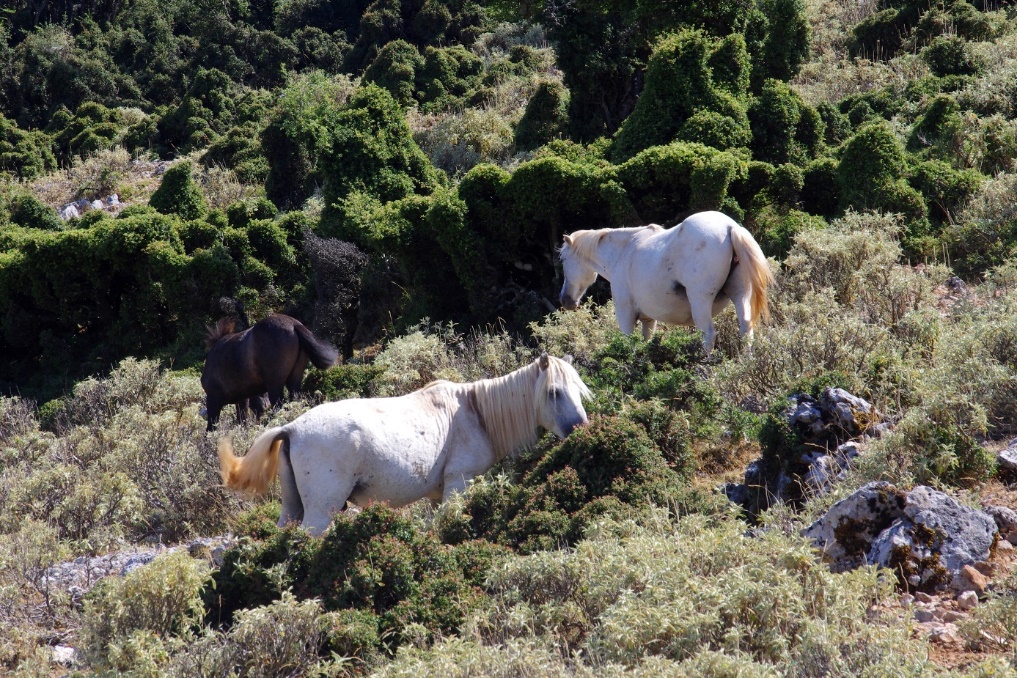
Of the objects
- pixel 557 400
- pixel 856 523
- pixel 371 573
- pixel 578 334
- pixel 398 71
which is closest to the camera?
pixel 856 523

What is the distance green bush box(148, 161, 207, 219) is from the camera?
1964 cm

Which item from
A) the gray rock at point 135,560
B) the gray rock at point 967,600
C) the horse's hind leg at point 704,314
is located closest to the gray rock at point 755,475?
the gray rock at point 967,600

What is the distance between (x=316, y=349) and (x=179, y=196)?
1162cm

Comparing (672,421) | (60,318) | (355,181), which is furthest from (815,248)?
(60,318)

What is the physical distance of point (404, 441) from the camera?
632cm

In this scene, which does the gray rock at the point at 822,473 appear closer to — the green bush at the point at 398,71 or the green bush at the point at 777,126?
the green bush at the point at 777,126

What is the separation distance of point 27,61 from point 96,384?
105 ft

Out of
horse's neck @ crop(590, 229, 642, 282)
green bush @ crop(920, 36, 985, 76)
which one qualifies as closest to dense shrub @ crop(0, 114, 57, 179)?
Answer: horse's neck @ crop(590, 229, 642, 282)

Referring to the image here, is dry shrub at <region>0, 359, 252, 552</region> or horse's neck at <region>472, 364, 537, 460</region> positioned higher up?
horse's neck at <region>472, 364, 537, 460</region>

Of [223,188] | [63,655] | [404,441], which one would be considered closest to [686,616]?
[404,441]

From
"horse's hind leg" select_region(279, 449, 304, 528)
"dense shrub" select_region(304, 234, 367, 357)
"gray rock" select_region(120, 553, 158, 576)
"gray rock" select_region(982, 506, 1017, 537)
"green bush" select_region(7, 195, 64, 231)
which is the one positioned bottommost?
"green bush" select_region(7, 195, 64, 231)

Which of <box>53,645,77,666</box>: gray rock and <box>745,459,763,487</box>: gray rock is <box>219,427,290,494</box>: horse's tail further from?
<box>745,459,763,487</box>: gray rock

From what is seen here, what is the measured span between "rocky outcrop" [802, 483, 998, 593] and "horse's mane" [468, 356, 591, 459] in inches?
93.0

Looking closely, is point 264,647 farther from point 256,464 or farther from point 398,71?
point 398,71
